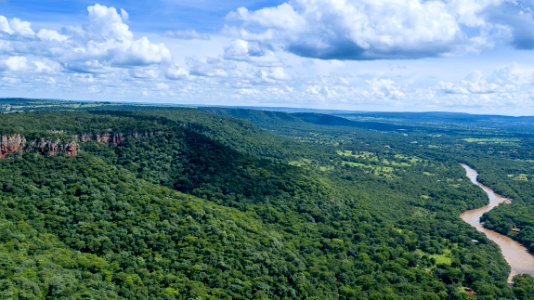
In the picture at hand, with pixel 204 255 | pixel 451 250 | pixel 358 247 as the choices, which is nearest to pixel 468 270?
pixel 451 250

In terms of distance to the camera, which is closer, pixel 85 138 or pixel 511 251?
pixel 511 251

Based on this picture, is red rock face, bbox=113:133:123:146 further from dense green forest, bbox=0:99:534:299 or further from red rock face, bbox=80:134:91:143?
red rock face, bbox=80:134:91:143

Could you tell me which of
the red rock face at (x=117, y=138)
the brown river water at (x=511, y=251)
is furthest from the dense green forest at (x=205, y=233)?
the brown river water at (x=511, y=251)

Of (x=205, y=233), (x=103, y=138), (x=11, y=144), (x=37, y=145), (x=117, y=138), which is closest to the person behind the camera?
(x=205, y=233)

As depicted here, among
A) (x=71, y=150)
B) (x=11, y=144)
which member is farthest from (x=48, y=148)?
(x=11, y=144)

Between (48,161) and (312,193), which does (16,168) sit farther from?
(312,193)

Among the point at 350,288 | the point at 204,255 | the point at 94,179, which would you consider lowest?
the point at 350,288

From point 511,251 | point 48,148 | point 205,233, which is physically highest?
point 48,148

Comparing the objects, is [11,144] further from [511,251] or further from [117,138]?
[511,251]

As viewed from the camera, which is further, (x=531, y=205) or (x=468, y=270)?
(x=531, y=205)
